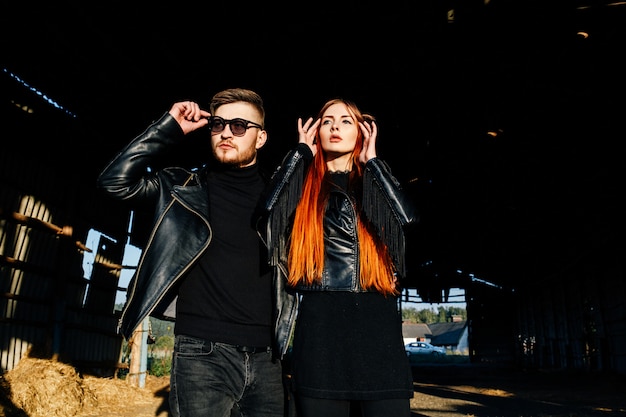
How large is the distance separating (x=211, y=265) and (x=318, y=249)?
0.50 metres

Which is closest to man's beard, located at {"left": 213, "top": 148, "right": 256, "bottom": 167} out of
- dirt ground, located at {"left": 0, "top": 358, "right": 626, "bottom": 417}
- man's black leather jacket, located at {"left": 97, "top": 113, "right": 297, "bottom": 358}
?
man's black leather jacket, located at {"left": 97, "top": 113, "right": 297, "bottom": 358}

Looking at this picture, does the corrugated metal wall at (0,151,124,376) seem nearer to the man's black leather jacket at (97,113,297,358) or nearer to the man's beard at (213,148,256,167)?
the man's black leather jacket at (97,113,297,358)

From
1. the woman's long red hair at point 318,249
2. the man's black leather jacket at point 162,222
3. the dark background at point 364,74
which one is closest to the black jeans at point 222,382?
the man's black leather jacket at point 162,222

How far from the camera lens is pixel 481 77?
647 centimetres

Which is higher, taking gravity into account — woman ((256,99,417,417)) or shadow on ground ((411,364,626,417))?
woman ((256,99,417,417))

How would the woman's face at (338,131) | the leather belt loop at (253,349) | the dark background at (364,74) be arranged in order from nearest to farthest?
the leather belt loop at (253,349), the woman's face at (338,131), the dark background at (364,74)

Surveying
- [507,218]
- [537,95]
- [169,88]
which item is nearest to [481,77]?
[537,95]

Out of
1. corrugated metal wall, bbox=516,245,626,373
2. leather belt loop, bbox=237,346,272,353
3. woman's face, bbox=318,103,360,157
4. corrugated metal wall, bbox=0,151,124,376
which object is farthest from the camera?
corrugated metal wall, bbox=516,245,626,373

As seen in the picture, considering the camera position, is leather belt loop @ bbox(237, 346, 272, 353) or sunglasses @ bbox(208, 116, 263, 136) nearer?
leather belt loop @ bbox(237, 346, 272, 353)

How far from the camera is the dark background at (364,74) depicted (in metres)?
5.23

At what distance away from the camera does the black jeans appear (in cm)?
185

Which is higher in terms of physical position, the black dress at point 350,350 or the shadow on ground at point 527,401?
the black dress at point 350,350

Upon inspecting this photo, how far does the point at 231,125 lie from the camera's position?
2.25 metres

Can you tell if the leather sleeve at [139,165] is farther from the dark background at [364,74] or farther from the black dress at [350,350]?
the dark background at [364,74]
